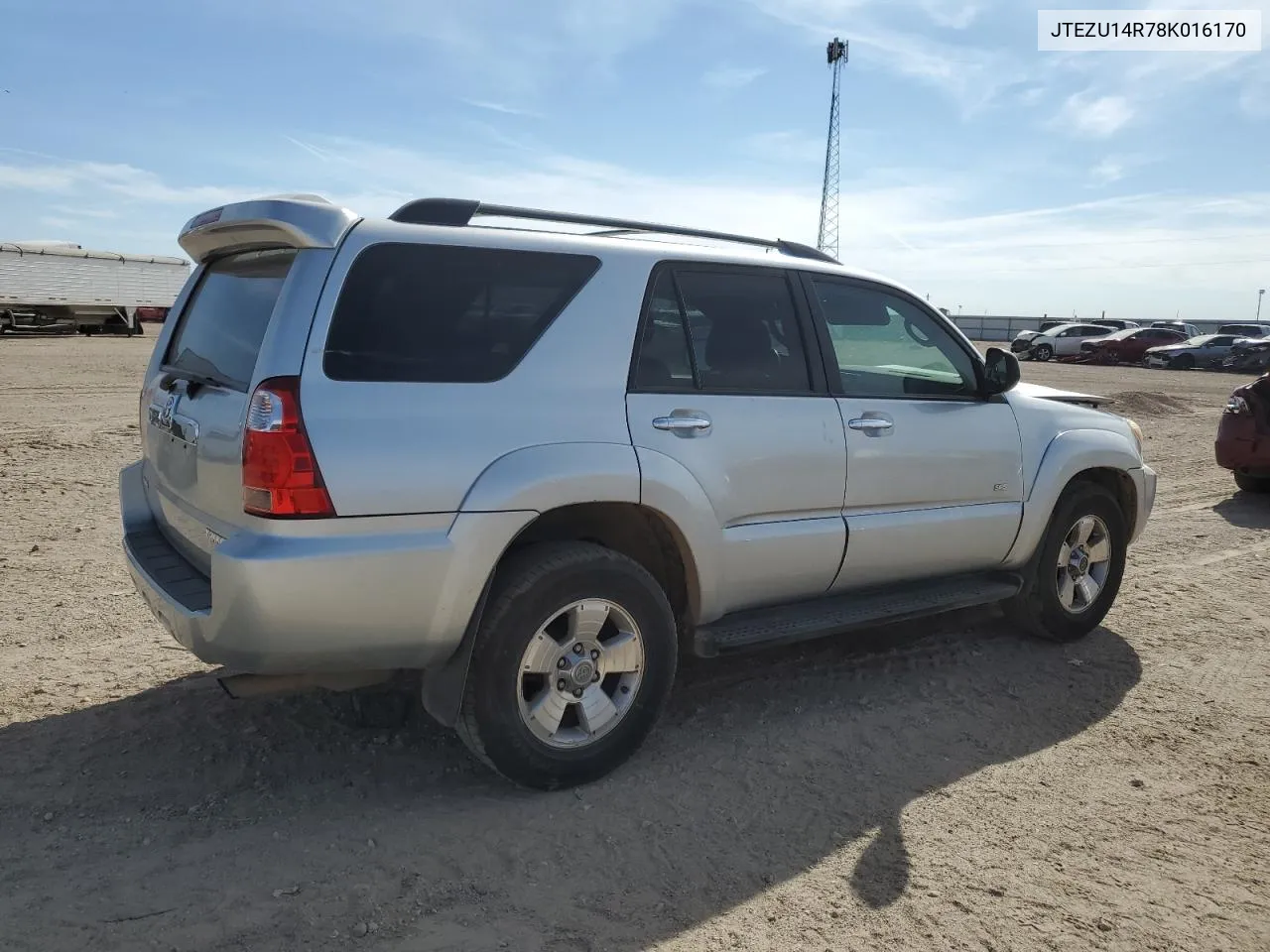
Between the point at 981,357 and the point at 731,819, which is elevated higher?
the point at 981,357

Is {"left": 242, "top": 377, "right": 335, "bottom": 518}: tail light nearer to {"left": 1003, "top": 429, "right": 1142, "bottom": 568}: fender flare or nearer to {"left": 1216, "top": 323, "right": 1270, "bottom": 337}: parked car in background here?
{"left": 1003, "top": 429, "right": 1142, "bottom": 568}: fender flare

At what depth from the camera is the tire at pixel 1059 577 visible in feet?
17.1

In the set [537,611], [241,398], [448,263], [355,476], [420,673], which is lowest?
[420,673]

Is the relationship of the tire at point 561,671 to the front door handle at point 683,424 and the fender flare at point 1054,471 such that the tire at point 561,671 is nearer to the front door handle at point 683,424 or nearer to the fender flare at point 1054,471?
the front door handle at point 683,424

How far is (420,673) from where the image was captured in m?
3.75

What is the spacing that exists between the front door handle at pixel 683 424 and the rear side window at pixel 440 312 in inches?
21.1

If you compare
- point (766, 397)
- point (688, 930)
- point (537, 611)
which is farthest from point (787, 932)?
point (766, 397)

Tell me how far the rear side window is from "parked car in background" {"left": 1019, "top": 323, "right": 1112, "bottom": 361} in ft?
126

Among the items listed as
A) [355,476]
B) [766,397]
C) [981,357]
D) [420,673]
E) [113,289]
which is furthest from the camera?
[113,289]

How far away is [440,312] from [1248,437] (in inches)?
345

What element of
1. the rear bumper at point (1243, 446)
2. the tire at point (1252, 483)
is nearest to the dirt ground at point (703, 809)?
the rear bumper at point (1243, 446)

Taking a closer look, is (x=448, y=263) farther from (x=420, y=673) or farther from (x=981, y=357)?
(x=981, y=357)

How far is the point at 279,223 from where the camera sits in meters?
3.31

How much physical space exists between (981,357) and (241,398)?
336cm
